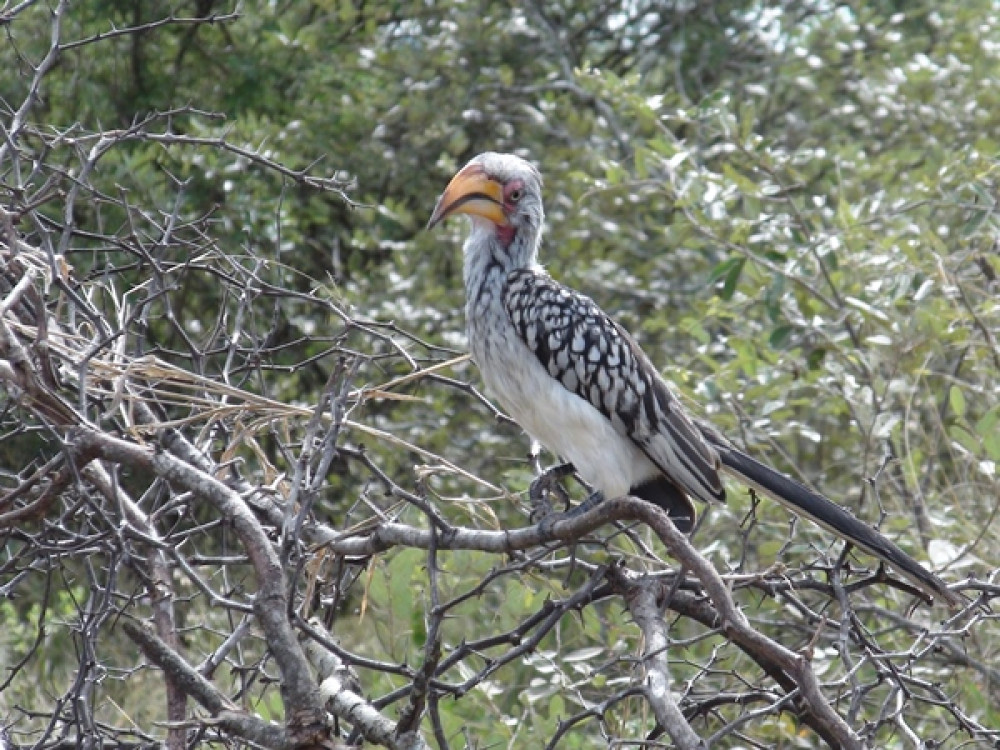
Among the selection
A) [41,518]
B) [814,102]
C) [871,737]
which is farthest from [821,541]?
[814,102]

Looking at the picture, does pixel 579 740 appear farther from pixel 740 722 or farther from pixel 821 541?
pixel 740 722

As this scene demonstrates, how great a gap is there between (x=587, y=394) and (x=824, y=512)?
0.76 metres

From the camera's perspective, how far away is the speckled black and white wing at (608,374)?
376 cm

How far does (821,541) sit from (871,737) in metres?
2.25

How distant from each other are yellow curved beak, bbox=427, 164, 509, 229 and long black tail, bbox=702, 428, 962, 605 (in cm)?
87

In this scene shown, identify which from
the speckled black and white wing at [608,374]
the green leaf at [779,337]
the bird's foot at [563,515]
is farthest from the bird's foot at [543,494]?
the green leaf at [779,337]

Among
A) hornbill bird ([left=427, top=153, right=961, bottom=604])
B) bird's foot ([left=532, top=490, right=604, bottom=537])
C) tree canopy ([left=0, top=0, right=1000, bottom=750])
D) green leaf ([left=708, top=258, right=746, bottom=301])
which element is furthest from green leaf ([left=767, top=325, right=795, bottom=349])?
bird's foot ([left=532, top=490, right=604, bottom=537])

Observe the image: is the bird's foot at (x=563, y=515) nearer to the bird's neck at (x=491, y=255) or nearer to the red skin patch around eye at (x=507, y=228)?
the bird's neck at (x=491, y=255)

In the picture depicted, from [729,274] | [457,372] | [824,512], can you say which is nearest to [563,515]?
[824,512]

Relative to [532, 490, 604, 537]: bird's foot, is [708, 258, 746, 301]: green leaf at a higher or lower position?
higher

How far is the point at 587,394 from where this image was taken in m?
3.87

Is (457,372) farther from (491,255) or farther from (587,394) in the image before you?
(587,394)

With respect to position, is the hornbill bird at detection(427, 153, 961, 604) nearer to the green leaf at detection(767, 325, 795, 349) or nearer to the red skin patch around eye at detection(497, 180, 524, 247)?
the red skin patch around eye at detection(497, 180, 524, 247)

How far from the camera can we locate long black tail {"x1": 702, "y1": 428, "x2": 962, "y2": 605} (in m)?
3.04
